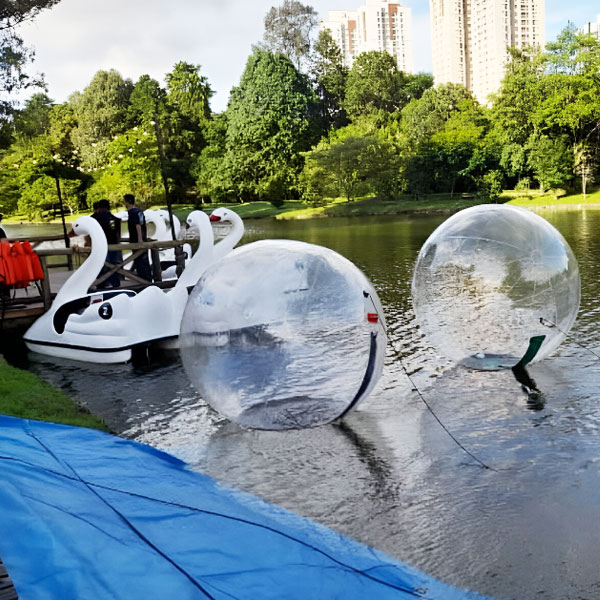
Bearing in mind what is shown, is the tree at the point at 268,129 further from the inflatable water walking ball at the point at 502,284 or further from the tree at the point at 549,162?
the inflatable water walking ball at the point at 502,284

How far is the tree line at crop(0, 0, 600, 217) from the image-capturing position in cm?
4931

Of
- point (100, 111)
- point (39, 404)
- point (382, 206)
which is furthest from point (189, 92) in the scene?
point (39, 404)

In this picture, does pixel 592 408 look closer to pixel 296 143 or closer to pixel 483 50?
pixel 296 143

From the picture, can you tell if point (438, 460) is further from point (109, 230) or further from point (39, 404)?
point (109, 230)

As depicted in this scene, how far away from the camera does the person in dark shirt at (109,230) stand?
13812mm

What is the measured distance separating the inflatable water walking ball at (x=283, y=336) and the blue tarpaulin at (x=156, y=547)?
4.99ft

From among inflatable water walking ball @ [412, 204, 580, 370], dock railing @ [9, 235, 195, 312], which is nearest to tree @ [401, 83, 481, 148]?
dock railing @ [9, 235, 195, 312]

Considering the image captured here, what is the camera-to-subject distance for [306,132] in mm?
62344

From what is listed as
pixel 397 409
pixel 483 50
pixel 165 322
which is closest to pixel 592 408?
pixel 397 409

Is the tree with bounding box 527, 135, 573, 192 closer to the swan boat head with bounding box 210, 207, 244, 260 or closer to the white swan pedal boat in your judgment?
the swan boat head with bounding box 210, 207, 244, 260

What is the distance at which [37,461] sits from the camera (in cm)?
518

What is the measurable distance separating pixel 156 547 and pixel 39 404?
15.2ft

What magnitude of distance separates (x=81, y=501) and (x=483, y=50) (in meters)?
152

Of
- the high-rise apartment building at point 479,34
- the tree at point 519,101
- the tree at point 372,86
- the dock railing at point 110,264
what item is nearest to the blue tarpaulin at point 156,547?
the dock railing at point 110,264
